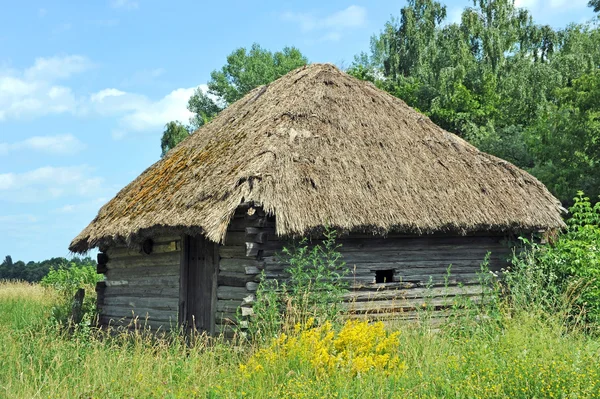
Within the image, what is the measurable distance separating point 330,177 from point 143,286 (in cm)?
443

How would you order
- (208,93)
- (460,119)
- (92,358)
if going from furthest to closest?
(208,93) < (460,119) < (92,358)

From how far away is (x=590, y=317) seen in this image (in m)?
10.6

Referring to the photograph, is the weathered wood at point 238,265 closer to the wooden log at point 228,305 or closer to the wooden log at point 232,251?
the wooden log at point 232,251

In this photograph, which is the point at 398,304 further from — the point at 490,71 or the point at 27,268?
the point at 27,268

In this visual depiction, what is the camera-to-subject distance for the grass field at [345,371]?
20.4 ft

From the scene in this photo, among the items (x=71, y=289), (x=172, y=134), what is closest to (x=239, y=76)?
(x=172, y=134)

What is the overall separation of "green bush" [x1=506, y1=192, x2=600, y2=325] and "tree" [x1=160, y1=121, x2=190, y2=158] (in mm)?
25138

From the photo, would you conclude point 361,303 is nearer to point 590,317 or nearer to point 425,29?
point 590,317

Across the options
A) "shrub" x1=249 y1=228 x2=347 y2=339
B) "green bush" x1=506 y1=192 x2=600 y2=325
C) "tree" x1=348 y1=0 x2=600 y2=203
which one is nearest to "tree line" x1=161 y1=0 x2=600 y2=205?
"tree" x1=348 y1=0 x2=600 y2=203

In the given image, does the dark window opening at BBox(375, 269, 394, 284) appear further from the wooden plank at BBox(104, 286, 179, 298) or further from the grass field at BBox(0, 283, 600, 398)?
the wooden plank at BBox(104, 286, 179, 298)

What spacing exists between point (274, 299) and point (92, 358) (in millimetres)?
2340

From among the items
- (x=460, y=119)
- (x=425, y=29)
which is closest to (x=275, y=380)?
(x=460, y=119)

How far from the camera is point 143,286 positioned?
12641 millimetres

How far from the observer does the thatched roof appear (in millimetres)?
9773
